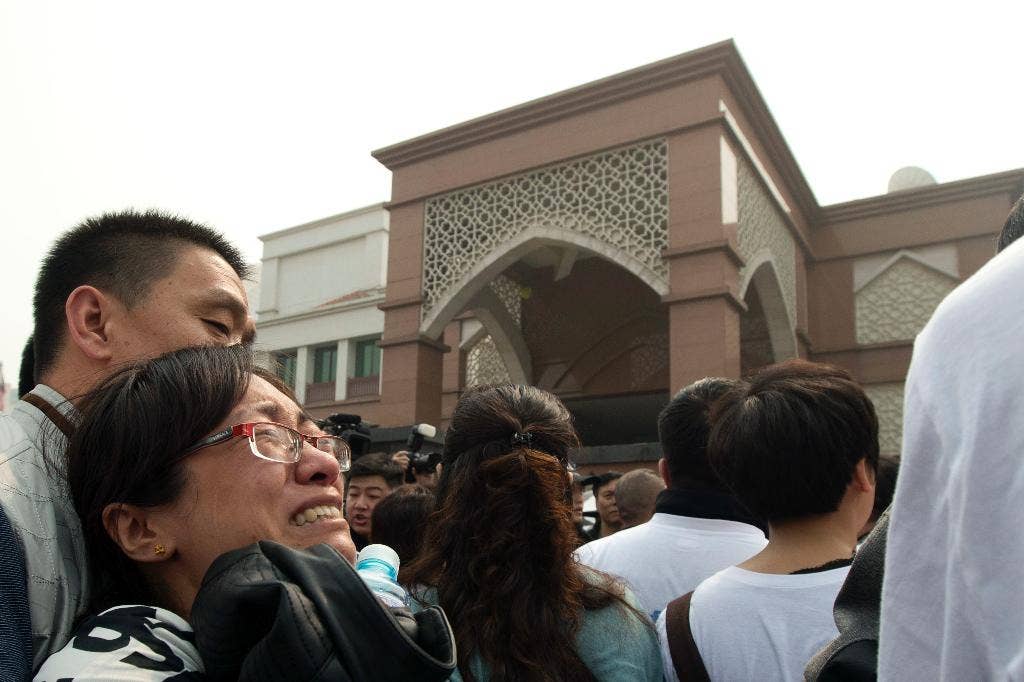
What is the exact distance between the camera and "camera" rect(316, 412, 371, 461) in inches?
180

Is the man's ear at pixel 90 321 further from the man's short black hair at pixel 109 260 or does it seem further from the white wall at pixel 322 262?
the white wall at pixel 322 262

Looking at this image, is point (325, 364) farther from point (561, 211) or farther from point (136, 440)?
point (136, 440)

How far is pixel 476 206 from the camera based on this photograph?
12352mm

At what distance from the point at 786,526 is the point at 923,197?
13947 mm

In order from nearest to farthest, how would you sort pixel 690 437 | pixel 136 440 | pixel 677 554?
pixel 136 440 → pixel 677 554 → pixel 690 437

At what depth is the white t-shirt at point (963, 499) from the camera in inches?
23.4

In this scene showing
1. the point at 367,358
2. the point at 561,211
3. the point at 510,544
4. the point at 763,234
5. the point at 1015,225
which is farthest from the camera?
the point at 367,358

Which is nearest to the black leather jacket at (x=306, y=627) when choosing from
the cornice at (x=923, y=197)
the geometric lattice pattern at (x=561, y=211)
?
the geometric lattice pattern at (x=561, y=211)

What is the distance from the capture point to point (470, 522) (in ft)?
5.41

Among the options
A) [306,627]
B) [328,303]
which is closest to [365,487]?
[306,627]

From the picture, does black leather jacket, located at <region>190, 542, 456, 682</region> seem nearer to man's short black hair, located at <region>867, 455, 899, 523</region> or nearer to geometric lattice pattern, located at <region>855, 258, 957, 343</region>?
man's short black hair, located at <region>867, 455, 899, 523</region>

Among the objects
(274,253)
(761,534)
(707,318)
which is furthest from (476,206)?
(274,253)

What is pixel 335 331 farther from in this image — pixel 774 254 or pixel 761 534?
pixel 761 534

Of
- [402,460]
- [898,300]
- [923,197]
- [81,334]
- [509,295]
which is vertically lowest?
[402,460]
